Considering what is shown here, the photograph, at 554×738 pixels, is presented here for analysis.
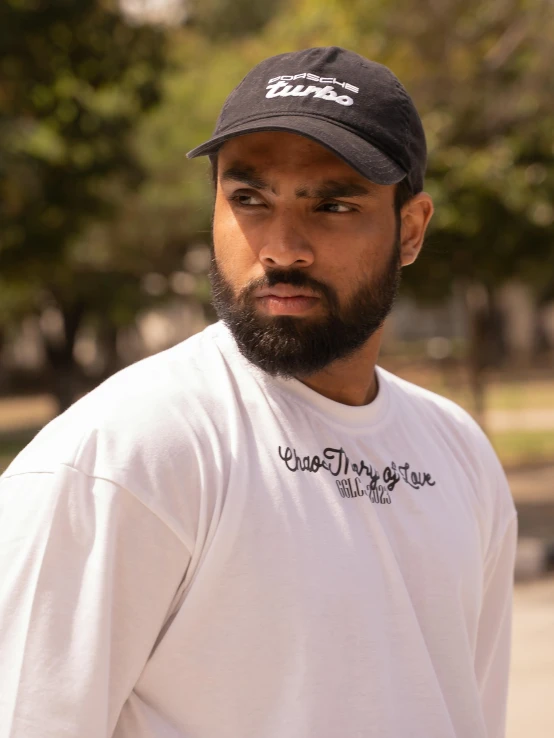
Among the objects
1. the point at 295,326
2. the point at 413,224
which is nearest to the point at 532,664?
the point at 413,224

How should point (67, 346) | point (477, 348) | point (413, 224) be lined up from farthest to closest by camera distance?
point (67, 346) < point (477, 348) < point (413, 224)

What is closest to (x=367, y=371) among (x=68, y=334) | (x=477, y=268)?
(x=477, y=268)

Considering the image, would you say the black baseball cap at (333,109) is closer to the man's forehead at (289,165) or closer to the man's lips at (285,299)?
the man's forehead at (289,165)

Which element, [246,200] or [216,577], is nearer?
[216,577]

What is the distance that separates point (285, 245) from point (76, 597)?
67 centimetres

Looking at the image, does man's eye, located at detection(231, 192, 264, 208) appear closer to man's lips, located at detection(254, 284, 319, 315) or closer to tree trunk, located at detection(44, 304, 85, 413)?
man's lips, located at detection(254, 284, 319, 315)

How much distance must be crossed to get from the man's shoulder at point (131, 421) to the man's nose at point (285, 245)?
0.21m

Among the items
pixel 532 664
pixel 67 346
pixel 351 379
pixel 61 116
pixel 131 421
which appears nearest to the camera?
pixel 131 421

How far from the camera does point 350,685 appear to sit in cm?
175

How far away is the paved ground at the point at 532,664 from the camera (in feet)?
19.8

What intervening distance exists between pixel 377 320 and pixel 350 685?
2.23 feet

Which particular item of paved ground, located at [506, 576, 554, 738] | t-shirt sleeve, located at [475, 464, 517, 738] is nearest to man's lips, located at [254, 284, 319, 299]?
t-shirt sleeve, located at [475, 464, 517, 738]

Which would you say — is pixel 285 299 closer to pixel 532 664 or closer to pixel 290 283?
pixel 290 283

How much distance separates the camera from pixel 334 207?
1964mm
